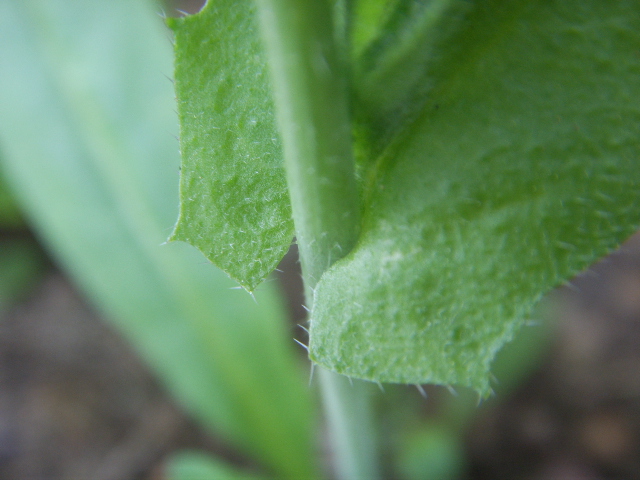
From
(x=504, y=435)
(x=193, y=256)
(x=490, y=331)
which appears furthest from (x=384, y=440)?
(x=490, y=331)

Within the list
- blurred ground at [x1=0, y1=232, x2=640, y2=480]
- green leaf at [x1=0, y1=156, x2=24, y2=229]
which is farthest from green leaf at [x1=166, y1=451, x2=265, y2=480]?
green leaf at [x1=0, y1=156, x2=24, y2=229]

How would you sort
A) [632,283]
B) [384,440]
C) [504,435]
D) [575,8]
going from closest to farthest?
[575,8] → [384,440] → [504,435] → [632,283]

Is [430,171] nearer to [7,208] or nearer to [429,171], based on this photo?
[429,171]

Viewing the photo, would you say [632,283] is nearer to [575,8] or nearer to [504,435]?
[504,435]

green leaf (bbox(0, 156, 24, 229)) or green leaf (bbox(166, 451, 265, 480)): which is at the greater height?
green leaf (bbox(0, 156, 24, 229))

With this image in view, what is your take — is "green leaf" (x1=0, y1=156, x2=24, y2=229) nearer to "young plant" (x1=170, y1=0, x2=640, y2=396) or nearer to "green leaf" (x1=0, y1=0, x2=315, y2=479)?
"green leaf" (x1=0, y1=0, x2=315, y2=479)

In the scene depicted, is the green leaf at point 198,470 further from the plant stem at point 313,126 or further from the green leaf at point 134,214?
the plant stem at point 313,126
